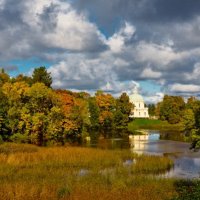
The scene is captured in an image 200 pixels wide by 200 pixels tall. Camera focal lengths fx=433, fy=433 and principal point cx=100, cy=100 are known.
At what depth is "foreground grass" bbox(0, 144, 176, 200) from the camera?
25.1 meters

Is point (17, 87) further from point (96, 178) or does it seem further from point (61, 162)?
point (96, 178)

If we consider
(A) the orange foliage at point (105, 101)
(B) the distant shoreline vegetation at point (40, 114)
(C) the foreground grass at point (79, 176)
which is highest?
(A) the orange foliage at point (105, 101)

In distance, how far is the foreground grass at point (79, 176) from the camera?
25.1 meters

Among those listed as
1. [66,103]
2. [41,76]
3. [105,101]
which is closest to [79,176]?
[66,103]

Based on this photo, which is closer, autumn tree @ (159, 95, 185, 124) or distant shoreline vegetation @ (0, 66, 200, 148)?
distant shoreline vegetation @ (0, 66, 200, 148)

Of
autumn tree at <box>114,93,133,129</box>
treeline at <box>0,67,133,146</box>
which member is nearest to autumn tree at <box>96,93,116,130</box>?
autumn tree at <box>114,93,133,129</box>

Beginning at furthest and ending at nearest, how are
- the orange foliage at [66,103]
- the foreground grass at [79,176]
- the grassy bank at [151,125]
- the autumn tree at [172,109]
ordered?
the autumn tree at [172,109]
the grassy bank at [151,125]
the orange foliage at [66,103]
the foreground grass at [79,176]

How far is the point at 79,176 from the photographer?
3291 cm

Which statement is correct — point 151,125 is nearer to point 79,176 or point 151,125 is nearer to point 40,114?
point 40,114

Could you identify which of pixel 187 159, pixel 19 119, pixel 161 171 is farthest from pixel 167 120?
pixel 161 171

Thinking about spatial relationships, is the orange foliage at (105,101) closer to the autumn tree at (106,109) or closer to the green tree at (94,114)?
the autumn tree at (106,109)

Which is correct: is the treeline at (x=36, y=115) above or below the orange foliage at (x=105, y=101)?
below

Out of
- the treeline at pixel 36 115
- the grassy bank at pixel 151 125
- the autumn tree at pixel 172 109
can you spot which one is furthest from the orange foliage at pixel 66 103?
the autumn tree at pixel 172 109

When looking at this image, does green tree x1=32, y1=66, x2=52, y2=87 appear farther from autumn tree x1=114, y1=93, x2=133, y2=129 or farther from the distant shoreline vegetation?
autumn tree x1=114, y1=93, x2=133, y2=129
